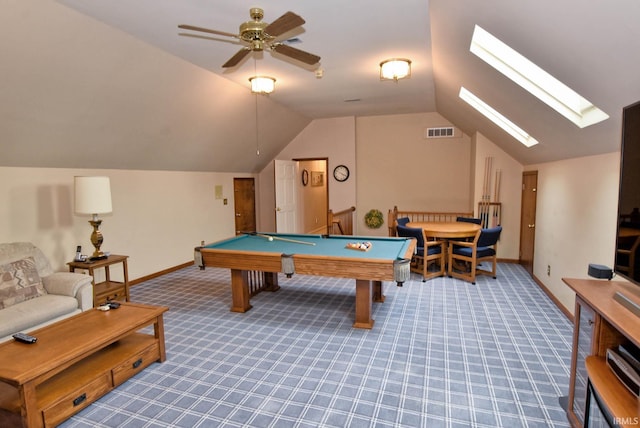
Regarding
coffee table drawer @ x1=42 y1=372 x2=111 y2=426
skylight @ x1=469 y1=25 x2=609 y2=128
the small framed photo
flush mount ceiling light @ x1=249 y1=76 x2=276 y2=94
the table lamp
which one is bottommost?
coffee table drawer @ x1=42 y1=372 x2=111 y2=426

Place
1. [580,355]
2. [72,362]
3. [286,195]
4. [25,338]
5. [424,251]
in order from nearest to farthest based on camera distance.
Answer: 1. [580,355]
2. [72,362]
3. [25,338]
4. [424,251]
5. [286,195]

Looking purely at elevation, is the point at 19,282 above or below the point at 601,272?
below

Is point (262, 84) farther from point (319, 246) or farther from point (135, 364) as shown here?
point (135, 364)

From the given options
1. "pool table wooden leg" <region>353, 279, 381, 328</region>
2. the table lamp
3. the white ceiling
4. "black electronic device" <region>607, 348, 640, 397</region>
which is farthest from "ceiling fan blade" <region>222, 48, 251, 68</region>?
"black electronic device" <region>607, 348, 640, 397</region>

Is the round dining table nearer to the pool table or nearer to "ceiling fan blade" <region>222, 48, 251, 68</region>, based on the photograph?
the pool table

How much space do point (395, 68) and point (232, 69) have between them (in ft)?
6.10

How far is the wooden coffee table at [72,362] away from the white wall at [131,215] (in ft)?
5.65

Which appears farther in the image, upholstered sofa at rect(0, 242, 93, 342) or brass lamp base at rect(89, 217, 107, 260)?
brass lamp base at rect(89, 217, 107, 260)

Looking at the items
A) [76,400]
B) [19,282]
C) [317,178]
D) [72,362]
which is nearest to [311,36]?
[72,362]

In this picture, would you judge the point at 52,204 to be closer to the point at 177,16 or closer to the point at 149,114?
the point at 149,114

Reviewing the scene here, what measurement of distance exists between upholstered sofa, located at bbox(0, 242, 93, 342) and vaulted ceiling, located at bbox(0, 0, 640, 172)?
1.03 m

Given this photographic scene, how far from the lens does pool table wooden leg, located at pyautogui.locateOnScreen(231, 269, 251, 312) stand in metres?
3.99

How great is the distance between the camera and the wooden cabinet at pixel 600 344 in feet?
4.65

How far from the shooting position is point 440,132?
280 inches
